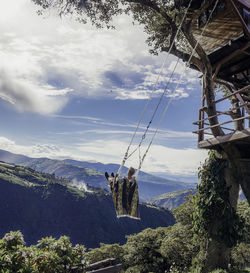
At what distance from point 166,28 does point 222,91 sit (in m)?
8.35

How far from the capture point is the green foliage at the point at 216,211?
11.4 meters

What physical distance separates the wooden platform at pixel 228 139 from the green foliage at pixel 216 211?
53.7 inches

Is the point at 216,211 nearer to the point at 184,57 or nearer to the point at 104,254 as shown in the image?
the point at 184,57

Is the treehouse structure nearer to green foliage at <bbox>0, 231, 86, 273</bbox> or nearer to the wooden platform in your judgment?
the wooden platform

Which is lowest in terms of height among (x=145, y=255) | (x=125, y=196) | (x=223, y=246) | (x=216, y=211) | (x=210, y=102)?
(x=145, y=255)

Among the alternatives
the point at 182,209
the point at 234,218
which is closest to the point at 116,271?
the point at 234,218

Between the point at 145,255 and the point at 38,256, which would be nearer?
the point at 38,256

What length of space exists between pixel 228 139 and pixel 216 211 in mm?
3645

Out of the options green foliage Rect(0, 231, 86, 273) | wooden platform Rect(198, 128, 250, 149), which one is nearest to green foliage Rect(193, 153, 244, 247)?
wooden platform Rect(198, 128, 250, 149)

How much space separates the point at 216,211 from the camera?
11664 mm

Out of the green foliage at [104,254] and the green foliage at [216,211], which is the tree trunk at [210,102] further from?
the green foliage at [104,254]

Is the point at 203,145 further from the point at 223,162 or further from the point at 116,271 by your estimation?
the point at 116,271

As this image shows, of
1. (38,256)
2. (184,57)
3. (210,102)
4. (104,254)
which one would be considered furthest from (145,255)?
(184,57)

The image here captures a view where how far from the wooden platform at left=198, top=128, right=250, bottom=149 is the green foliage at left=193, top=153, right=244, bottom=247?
1365 mm
